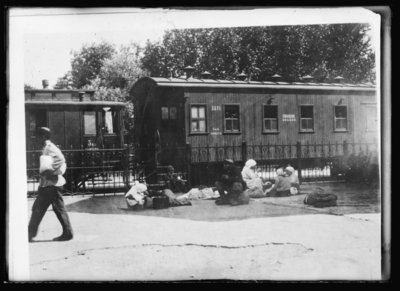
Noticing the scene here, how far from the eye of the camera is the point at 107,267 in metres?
5.48

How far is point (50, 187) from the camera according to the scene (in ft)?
18.6

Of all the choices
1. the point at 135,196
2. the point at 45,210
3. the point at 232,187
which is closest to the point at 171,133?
the point at 135,196

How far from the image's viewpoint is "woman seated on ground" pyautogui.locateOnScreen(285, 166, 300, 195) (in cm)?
610

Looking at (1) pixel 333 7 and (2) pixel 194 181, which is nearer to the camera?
(1) pixel 333 7

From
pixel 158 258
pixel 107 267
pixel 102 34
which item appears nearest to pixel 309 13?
pixel 102 34

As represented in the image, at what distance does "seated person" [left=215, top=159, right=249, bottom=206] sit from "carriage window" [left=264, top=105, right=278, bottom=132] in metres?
1.13

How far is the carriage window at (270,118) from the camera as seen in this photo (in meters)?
6.80

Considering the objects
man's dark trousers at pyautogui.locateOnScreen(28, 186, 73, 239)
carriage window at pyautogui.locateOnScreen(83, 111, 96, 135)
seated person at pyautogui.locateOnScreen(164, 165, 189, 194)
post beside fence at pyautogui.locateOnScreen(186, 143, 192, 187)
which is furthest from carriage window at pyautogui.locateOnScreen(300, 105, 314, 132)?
man's dark trousers at pyautogui.locateOnScreen(28, 186, 73, 239)

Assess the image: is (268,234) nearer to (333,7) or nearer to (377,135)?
(377,135)

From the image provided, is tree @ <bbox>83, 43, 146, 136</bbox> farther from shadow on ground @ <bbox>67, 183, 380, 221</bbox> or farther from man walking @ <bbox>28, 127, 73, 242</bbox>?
shadow on ground @ <bbox>67, 183, 380, 221</bbox>

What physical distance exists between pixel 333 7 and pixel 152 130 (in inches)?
121

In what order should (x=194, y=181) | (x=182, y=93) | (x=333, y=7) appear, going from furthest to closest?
1. (x=182, y=93)
2. (x=194, y=181)
3. (x=333, y=7)

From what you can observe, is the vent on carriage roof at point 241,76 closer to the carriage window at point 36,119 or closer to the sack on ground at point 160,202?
the sack on ground at point 160,202
